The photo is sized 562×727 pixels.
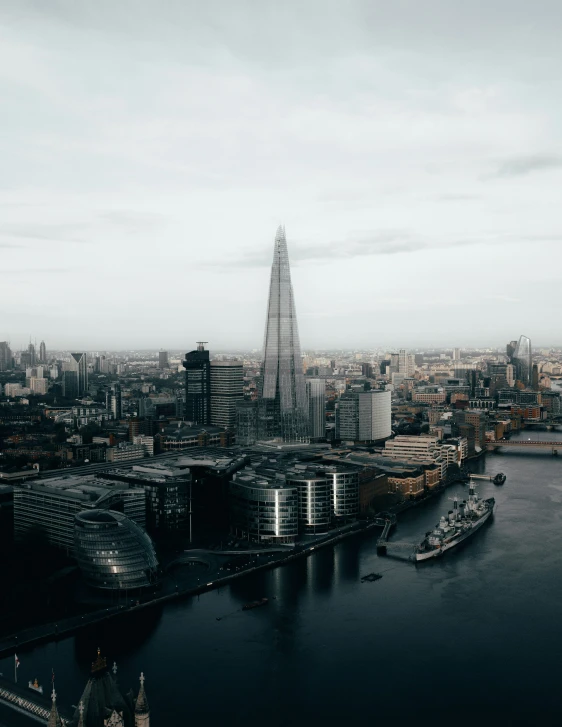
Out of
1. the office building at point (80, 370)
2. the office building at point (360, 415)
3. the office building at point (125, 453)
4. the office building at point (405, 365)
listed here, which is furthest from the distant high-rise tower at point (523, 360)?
the office building at point (125, 453)

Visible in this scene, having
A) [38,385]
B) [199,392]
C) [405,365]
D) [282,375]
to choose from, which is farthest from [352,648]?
[405,365]

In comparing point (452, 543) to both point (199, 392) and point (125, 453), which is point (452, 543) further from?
point (199, 392)

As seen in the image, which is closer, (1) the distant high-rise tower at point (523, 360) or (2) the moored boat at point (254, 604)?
(2) the moored boat at point (254, 604)

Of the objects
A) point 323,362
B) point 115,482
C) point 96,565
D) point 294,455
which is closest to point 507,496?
point 294,455

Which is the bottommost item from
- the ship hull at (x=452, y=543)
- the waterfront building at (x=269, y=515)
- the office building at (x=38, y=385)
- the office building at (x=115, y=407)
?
the ship hull at (x=452, y=543)

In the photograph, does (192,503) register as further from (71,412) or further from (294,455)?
(71,412)

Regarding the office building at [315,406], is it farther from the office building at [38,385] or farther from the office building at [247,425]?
the office building at [38,385]
